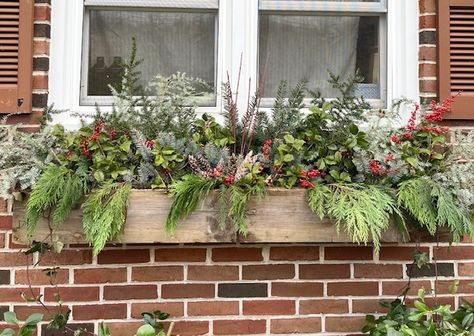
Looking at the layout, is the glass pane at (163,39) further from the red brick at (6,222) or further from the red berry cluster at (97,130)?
the red brick at (6,222)

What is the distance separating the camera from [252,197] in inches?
81.0

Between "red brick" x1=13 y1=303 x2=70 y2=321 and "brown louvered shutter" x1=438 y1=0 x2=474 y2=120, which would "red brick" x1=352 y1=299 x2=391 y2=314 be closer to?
"brown louvered shutter" x1=438 y1=0 x2=474 y2=120

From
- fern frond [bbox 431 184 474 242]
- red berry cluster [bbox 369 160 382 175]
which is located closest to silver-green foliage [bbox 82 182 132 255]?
red berry cluster [bbox 369 160 382 175]

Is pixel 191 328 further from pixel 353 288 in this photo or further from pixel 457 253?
pixel 457 253

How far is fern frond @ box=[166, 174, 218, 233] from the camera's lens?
2002mm

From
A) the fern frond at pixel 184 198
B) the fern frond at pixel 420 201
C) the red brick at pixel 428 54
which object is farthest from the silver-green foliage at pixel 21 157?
the red brick at pixel 428 54

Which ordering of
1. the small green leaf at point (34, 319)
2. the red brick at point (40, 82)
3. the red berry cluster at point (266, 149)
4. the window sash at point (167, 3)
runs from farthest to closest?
1. the window sash at point (167, 3)
2. the red brick at point (40, 82)
3. the red berry cluster at point (266, 149)
4. the small green leaf at point (34, 319)

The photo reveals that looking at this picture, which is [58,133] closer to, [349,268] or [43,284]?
[43,284]

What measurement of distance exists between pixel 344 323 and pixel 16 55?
174cm

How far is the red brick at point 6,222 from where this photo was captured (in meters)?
2.27

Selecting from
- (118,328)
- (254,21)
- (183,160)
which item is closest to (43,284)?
(118,328)

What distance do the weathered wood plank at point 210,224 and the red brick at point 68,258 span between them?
0.17 m

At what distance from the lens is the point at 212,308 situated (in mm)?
2250

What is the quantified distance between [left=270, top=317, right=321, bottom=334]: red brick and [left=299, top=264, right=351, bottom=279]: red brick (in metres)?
0.17
